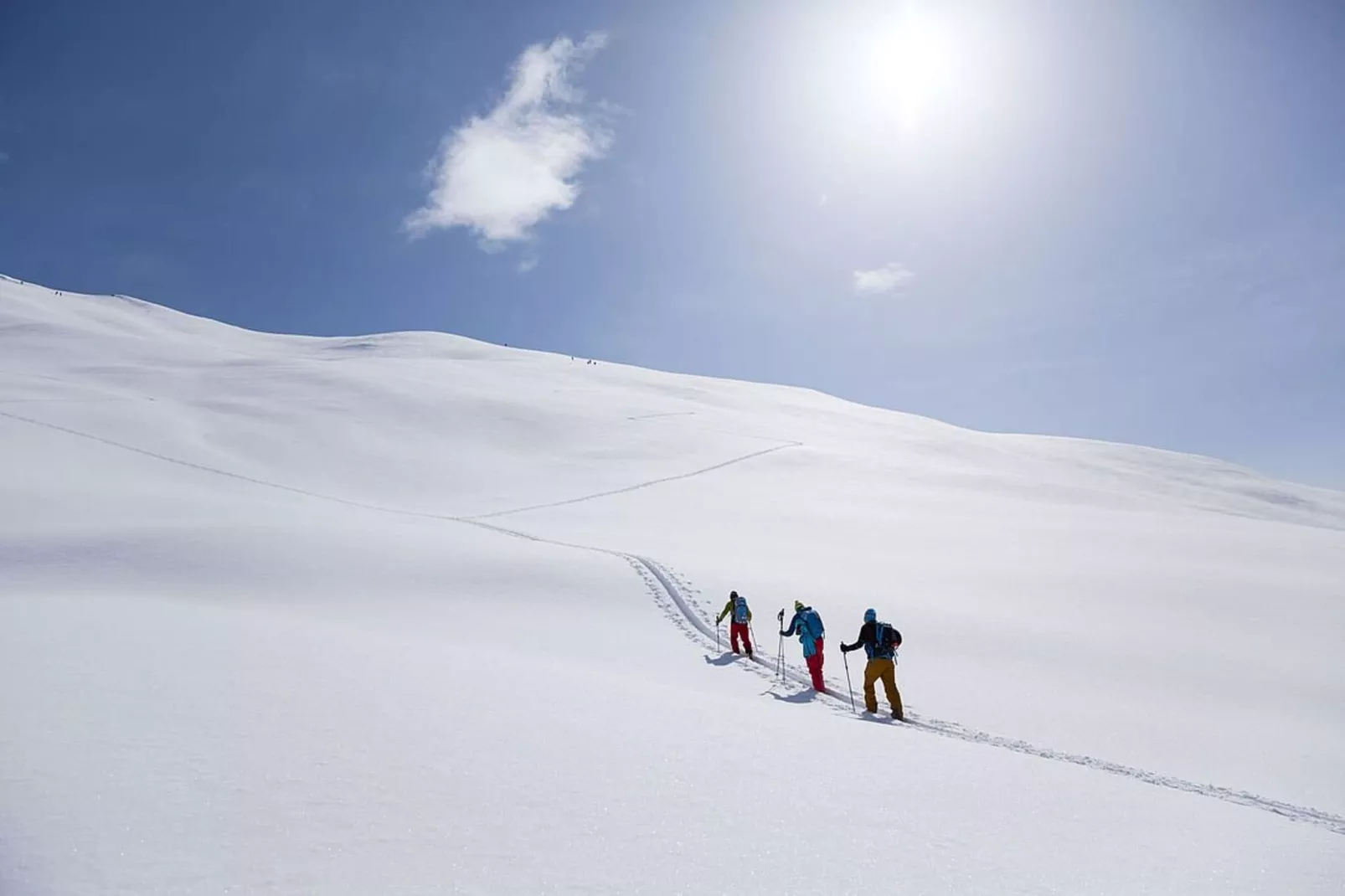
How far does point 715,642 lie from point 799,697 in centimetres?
390

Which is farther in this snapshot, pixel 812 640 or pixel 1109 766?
pixel 812 640

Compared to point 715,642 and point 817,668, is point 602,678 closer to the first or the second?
point 817,668

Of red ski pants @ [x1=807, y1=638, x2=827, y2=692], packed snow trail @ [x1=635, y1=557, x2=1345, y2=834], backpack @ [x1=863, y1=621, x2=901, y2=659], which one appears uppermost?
backpack @ [x1=863, y1=621, x2=901, y2=659]

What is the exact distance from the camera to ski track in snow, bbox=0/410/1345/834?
392 inches

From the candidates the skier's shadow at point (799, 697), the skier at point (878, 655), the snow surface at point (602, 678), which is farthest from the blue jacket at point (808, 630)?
the skier at point (878, 655)

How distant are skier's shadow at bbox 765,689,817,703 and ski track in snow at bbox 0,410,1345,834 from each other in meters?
0.17

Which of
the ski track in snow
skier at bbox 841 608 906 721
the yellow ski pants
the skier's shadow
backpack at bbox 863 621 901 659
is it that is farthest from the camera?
the skier's shadow

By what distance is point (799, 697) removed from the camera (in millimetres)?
13555

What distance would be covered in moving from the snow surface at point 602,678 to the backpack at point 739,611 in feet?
2.97

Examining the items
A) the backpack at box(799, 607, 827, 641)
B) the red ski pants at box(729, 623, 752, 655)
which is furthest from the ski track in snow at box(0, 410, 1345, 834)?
the backpack at box(799, 607, 827, 641)

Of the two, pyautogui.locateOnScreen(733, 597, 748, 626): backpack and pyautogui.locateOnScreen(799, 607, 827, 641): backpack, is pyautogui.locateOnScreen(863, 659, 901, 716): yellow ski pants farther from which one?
pyautogui.locateOnScreen(733, 597, 748, 626): backpack

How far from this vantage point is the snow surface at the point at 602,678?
5.82m

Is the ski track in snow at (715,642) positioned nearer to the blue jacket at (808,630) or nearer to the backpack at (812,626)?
the blue jacket at (808,630)

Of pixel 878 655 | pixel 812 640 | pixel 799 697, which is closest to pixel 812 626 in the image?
pixel 812 640
